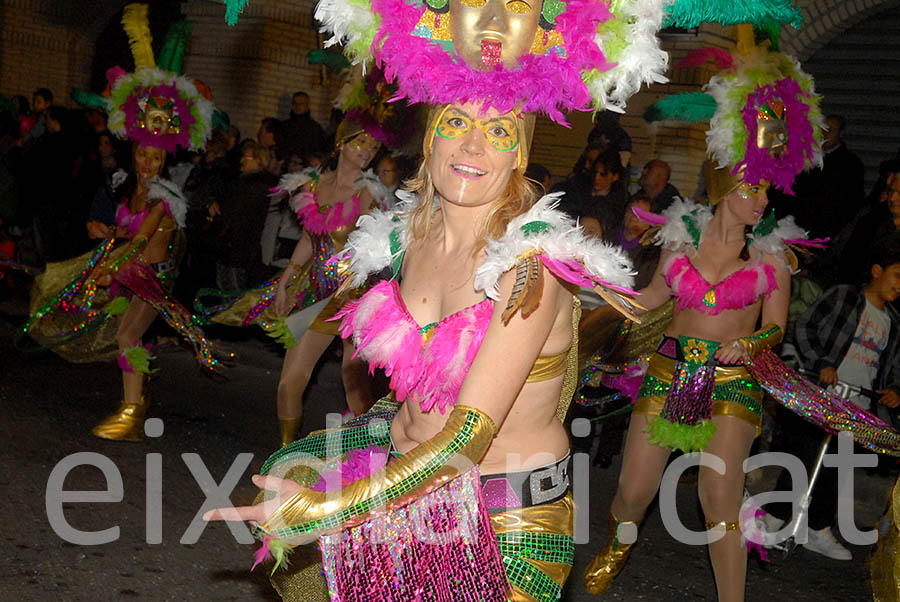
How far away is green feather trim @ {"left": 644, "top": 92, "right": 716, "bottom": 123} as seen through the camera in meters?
5.16

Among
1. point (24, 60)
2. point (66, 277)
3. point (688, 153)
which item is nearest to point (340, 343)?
point (66, 277)

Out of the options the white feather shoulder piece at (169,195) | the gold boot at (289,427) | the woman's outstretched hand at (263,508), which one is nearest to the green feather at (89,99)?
the white feather shoulder piece at (169,195)

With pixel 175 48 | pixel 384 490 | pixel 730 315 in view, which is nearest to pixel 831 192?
pixel 730 315

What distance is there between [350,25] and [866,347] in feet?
14.9

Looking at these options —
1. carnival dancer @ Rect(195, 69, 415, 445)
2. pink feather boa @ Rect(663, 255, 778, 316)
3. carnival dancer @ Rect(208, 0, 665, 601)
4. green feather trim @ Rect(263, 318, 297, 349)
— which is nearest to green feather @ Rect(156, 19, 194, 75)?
carnival dancer @ Rect(195, 69, 415, 445)

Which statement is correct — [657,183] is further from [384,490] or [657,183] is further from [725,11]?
[384,490]

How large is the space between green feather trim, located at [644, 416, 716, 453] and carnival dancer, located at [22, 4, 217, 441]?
328cm

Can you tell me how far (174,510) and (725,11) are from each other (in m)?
4.12

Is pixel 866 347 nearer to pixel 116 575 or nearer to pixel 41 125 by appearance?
pixel 116 575

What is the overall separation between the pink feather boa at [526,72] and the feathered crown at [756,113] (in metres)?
2.52

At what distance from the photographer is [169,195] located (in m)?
6.81

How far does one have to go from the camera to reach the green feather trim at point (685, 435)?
15.7 ft

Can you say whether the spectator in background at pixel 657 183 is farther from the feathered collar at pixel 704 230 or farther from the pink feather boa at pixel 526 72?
the pink feather boa at pixel 526 72

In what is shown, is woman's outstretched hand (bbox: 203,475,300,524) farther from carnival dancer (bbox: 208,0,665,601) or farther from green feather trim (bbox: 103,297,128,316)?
green feather trim (bbox: 103,297,128,316)
